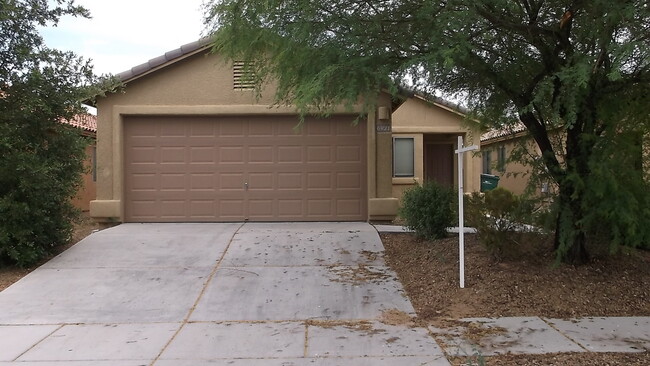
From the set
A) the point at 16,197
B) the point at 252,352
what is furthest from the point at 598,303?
the point at 16,197

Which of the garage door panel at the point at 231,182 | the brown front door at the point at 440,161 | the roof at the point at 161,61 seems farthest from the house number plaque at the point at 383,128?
the brown front door at the point at 440,161

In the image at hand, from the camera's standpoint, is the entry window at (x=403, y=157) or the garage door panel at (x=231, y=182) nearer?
the garage door panel at (x=231, y=182)

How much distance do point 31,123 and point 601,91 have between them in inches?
337

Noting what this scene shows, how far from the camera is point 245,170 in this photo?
1240cm

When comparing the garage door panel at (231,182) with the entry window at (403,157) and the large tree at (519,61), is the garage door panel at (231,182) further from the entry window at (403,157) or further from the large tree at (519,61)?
the entry window at (403,157)

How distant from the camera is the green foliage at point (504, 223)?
7844mm

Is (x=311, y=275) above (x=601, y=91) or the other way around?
the other way around

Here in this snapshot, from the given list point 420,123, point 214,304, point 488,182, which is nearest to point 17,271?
point 214,304

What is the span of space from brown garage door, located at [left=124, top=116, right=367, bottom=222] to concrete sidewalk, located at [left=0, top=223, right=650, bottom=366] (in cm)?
207

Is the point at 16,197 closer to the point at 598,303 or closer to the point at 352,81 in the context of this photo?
the point at 352,81

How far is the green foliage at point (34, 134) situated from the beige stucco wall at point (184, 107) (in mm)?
2501

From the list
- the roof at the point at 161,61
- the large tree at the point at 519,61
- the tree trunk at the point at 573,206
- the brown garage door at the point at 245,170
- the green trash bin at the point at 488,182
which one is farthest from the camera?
the green trash bin at the point at 488,182

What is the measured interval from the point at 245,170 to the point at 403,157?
616cm

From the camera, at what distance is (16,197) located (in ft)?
29.2
